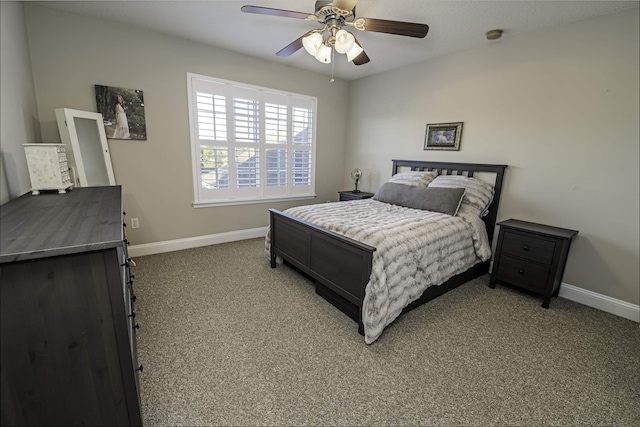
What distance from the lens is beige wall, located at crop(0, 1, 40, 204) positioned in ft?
5.13

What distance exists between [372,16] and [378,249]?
2.19m

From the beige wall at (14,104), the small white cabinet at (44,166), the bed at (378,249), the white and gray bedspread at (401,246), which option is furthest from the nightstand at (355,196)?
the beige wall at (14,104)

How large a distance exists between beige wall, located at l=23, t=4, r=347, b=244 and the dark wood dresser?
2.33 metres

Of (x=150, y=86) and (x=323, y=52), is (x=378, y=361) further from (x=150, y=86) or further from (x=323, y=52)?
(x=150, y=86)

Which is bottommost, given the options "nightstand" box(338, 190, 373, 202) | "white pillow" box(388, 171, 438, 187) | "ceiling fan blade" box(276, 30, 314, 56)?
"nightstand" box(338, 190, 373, 202)

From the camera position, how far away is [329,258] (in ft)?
7.76

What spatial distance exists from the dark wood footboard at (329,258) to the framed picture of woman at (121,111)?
1847 mm

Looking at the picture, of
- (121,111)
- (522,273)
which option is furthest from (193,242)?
(522,273)

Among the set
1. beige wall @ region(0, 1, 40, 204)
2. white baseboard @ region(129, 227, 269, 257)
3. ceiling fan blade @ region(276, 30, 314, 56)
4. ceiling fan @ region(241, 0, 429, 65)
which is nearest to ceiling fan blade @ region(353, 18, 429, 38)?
ceiling fan @ region(241, 0, 429, 65)

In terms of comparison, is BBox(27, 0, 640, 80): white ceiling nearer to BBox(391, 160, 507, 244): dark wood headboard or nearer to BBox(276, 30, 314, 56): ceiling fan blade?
BBox(276, 30, 314, 56): ceiling fan blade

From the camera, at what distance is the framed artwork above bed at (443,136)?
135 inches

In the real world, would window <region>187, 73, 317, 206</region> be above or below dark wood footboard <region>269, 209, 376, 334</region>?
above

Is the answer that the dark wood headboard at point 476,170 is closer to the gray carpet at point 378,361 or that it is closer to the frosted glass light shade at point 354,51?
the gray carpet at point 378,361

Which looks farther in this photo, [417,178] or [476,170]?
[417,178]
